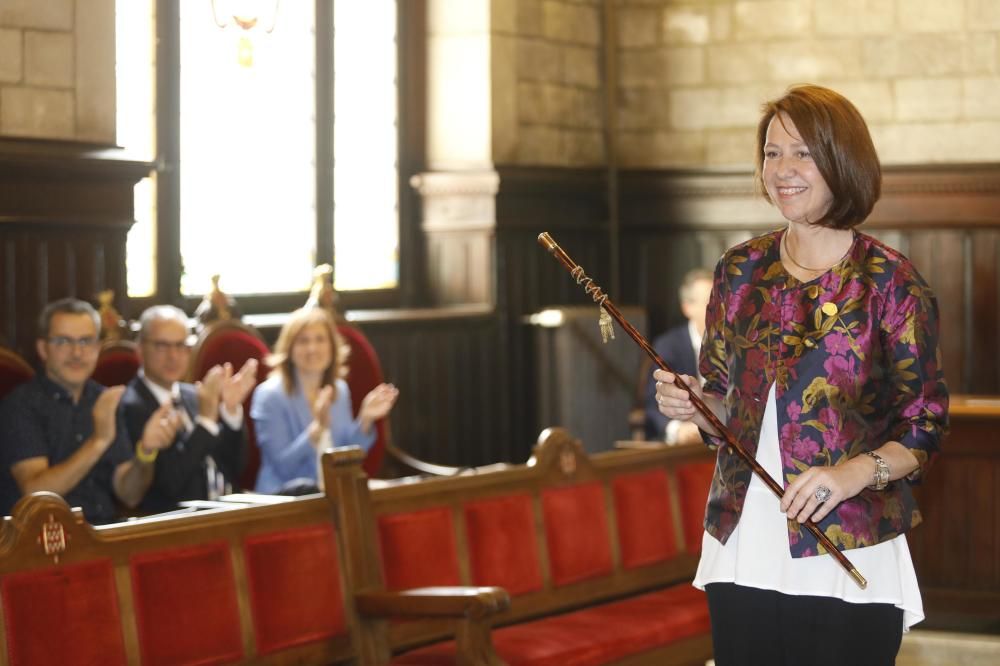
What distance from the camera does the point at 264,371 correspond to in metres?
6.66

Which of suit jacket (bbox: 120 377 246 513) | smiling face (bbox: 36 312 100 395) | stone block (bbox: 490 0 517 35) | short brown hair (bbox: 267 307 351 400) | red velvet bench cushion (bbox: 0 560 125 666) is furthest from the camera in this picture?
stone block (bbox: 490 0 517 35)

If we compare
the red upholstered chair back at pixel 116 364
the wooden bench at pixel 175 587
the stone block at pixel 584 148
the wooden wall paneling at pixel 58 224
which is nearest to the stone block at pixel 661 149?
the stone block at pixel 584 148

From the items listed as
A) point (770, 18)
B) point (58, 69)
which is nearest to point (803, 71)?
point (770, 18)

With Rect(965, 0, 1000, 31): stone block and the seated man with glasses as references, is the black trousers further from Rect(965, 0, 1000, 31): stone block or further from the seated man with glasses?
Rect(965, 0, 1000, 31): stone block

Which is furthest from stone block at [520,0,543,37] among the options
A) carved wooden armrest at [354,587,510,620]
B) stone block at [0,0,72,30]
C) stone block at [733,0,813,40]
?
carved wooden armrest at [354,587,510,620]

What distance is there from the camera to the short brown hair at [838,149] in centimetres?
246

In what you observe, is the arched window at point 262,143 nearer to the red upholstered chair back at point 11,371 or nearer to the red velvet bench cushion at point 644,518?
the red upholstered chair back at point 11,371

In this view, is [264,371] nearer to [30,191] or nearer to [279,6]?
[30,191]

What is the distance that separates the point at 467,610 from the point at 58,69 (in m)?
3.09

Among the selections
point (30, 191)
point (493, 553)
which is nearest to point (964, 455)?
point (493, 553)

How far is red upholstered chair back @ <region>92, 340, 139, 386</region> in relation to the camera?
229 inches

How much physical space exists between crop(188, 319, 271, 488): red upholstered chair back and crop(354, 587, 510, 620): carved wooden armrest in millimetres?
2039

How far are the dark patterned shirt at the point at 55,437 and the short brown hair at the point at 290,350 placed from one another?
3.90ft

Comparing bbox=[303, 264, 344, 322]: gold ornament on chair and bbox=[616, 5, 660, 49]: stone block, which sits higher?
bbox=[616, 5, 660, 49]: stone block
